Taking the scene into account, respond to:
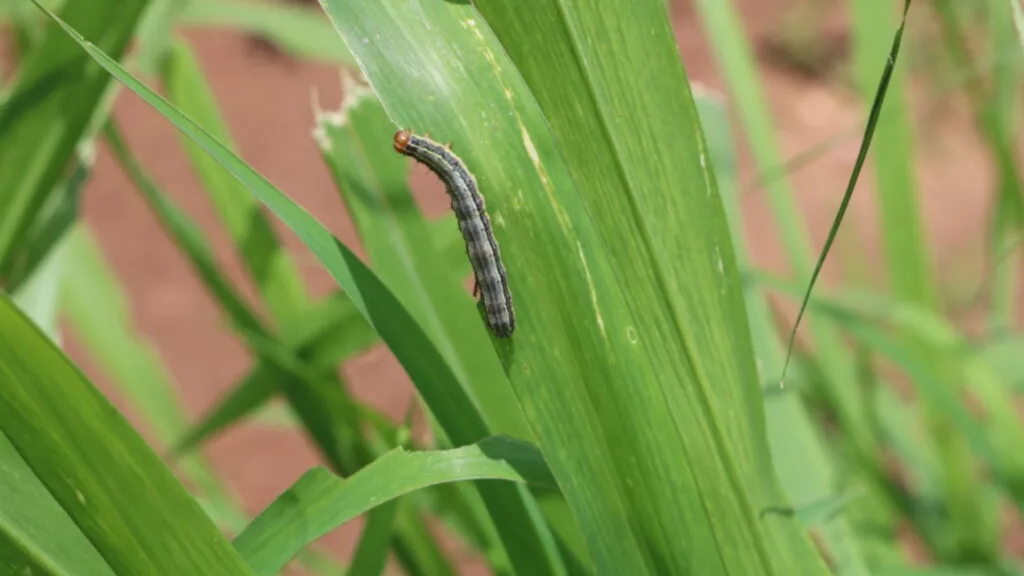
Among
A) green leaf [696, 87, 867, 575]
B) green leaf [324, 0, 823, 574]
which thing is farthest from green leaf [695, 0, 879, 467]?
green leaf [324, 0, 823, 574]

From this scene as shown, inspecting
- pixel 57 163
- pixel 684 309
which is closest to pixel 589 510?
pixel 684 309

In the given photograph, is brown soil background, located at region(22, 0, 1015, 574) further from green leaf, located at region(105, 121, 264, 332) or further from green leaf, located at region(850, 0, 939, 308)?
green leaf, located at region(105, 121, 264, 332)

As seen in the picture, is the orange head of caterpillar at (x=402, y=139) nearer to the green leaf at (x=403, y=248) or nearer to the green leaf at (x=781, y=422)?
the green leaf at (x=403, y=248)

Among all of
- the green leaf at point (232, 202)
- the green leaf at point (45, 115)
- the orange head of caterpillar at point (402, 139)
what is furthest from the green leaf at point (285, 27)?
the orange head of caterpillar at point (402, 139)

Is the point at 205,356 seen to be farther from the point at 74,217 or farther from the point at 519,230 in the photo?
the point at 519,230

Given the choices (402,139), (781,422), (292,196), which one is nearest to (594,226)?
(402,139)

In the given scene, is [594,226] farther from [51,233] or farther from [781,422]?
[51,233]

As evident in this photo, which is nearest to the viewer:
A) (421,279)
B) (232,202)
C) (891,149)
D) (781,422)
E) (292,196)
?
(421,279)
